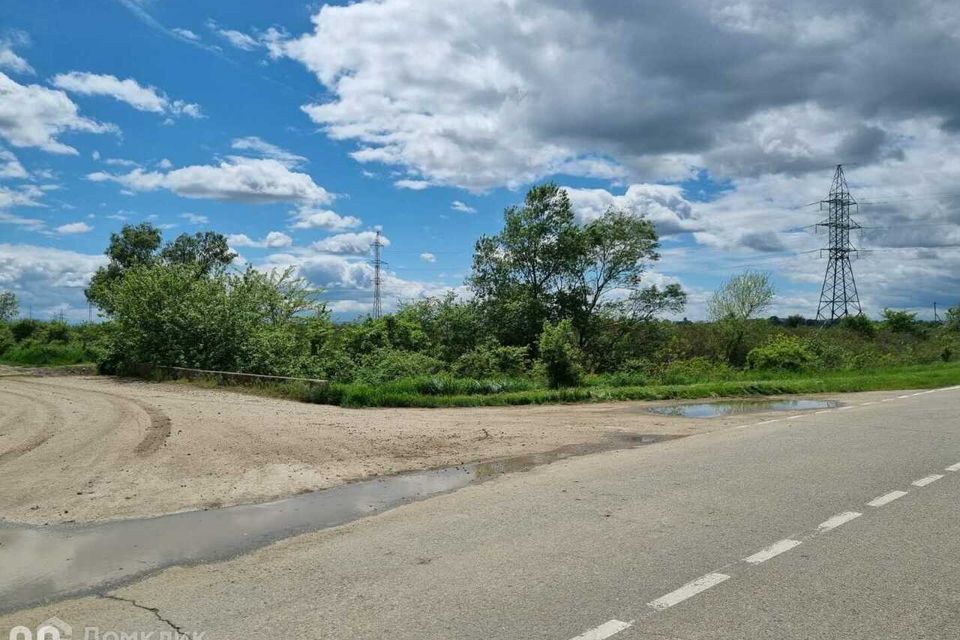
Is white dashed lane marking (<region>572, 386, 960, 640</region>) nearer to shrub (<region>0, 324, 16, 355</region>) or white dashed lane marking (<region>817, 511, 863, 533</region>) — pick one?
white dashed lane marking (<region>817, 511, 863, 533</region>)

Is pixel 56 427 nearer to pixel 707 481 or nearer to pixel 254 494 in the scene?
pixel 254 494

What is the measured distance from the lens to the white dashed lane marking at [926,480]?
8.48m

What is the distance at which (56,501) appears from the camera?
27.0 feet

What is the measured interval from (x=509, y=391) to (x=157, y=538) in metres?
16.6

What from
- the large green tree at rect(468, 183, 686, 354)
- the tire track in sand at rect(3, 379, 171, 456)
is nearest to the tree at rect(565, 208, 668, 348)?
the large green tree at rect(468, 183, 686, 354)

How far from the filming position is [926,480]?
8711 millimetres

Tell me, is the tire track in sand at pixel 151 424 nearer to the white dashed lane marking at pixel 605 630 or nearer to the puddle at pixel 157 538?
the puddle at pixel 157 538

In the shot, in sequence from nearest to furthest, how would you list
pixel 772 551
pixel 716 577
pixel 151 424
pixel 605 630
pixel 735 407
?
pixel 605 630 → pixel 716 577 → pixel 772 551 → pixel 151 424 → pixel 735 407

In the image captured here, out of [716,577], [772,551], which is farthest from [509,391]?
[716,577]

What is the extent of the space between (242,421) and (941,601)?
41.6 ft

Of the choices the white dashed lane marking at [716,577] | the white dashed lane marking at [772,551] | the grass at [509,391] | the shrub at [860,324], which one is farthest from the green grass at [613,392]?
the shrub at [860,324]

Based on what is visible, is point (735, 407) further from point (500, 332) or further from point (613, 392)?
point (500, 332)

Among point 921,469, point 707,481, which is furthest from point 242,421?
point 921,469

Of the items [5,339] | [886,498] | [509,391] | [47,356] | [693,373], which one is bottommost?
[886,498]
